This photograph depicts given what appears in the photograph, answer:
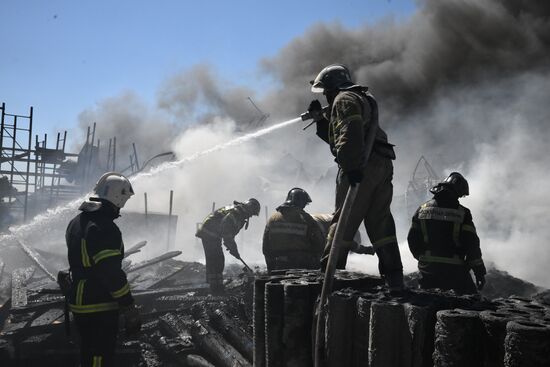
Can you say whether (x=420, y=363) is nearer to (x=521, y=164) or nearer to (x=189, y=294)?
(x=189, y=294)

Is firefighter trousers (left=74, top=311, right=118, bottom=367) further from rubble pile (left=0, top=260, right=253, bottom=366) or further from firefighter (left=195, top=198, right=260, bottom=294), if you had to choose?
firefighter (left=195, top=198, right=260, bottom=294)

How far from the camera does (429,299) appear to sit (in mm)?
2740

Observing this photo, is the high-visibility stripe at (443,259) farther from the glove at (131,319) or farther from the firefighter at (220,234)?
the firefighter at (220,234)

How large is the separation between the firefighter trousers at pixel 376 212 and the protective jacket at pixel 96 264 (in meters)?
1.73

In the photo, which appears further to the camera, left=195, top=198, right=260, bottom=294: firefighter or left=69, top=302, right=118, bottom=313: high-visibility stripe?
left=195, top=198, right=260, bottom=294: firefighter

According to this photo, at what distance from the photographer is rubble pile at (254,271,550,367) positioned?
2.16m

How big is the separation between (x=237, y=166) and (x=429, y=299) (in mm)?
30335

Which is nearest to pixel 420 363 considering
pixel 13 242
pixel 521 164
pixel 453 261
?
pixel 453 261

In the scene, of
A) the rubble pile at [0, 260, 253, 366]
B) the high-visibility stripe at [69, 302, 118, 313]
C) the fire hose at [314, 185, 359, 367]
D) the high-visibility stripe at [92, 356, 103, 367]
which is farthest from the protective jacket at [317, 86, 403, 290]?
the high-visibility stripe at [92, 356, 103, 367]

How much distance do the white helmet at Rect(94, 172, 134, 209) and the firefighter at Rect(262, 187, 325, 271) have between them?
2.73m

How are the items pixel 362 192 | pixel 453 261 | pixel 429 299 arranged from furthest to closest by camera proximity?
pixel 453 261
pixel 362 192
pixel 429 299

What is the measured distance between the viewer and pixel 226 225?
31.0ft

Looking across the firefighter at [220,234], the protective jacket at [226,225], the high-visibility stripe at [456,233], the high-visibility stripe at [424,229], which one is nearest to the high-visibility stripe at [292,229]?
the high-visibility stripe at [424,229]

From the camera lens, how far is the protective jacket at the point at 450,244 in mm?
5062
